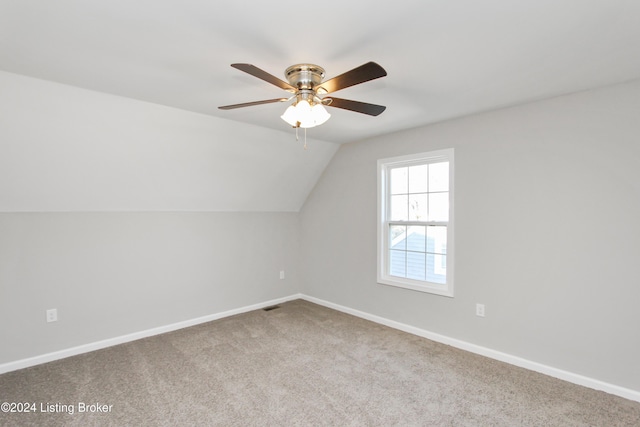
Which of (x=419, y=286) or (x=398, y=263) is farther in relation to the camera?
(x=398, y=263)

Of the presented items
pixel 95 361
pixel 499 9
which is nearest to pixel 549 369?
pixel 499 9

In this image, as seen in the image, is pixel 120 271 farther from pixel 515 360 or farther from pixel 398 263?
pixel 515 360

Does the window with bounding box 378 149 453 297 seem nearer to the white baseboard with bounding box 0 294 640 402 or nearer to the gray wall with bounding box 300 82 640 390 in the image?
the gray wall with bounding box 300 82 640 390

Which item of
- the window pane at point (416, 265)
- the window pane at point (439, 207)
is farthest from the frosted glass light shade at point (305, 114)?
the window pane at point (416, 265)

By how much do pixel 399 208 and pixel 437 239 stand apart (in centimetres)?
61

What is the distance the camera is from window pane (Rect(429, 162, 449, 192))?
3.34 m

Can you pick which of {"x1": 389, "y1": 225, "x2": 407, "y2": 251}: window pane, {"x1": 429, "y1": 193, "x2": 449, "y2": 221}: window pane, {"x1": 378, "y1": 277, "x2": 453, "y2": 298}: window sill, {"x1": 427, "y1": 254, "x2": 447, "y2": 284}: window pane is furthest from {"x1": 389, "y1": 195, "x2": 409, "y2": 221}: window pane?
{"x1": 378, "y1": 277, "x2": 453, "y2": 298}: window sill

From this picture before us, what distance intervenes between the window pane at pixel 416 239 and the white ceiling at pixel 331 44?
1500 mm

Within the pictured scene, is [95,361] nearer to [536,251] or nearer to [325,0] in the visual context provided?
[325,0]

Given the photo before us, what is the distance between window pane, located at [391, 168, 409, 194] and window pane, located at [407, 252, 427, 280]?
0.75 m

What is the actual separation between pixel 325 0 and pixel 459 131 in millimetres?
2233

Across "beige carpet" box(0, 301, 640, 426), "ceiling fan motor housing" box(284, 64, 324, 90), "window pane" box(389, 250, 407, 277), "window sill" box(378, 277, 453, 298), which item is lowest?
"beige carpet" box(0, 301, 640, 426)

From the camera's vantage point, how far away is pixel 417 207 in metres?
3.62

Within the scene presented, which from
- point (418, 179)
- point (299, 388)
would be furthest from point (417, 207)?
point (299, 388)
